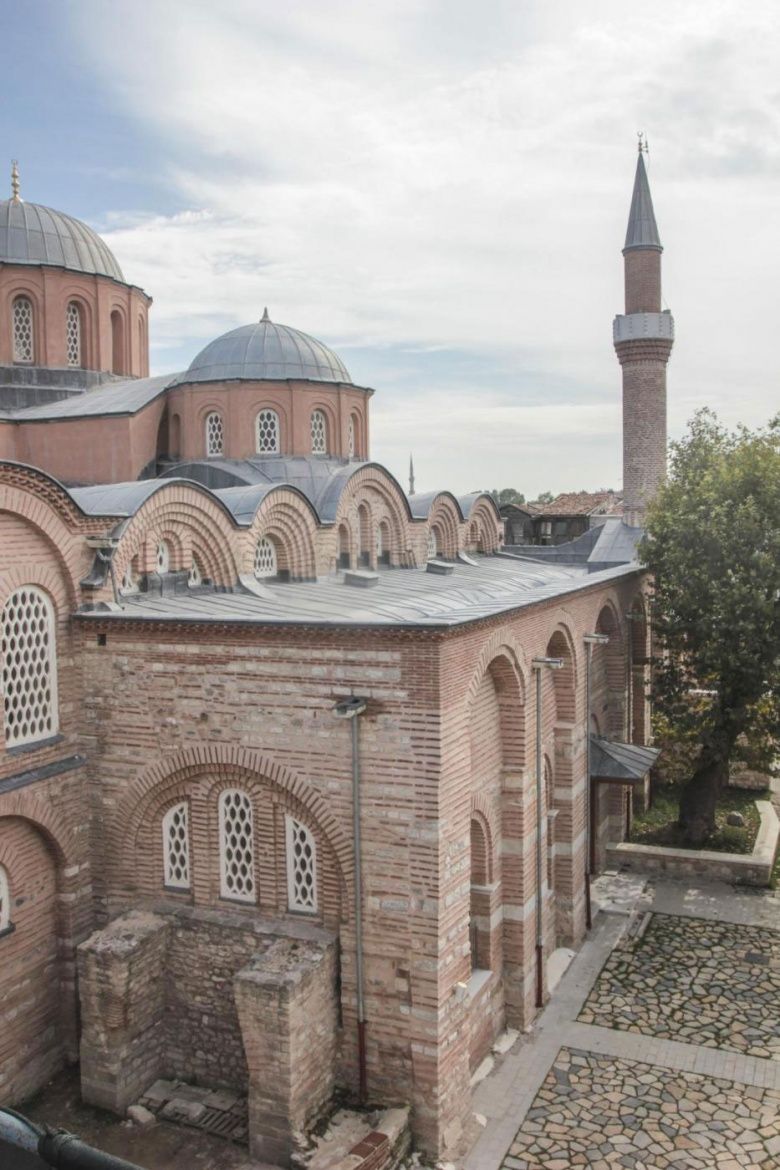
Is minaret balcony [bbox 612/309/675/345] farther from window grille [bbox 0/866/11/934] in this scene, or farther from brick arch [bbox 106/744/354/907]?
window grille [bbox 0/866/11/934]

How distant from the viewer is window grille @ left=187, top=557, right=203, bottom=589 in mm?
12066

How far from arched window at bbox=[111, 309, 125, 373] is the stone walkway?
12969mm

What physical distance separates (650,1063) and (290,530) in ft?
27.4

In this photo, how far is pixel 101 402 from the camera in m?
16.0

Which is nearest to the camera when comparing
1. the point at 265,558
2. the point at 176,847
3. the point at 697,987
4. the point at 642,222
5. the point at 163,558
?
the point at 176,847

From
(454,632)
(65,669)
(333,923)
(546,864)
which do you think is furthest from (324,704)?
(546,864)

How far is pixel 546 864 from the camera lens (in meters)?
11.9

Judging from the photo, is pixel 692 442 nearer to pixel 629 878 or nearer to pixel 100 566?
pixel 629 878

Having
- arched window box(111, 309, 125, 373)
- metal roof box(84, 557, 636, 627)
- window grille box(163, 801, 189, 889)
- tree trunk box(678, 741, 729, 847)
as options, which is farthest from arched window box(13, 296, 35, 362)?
tree trunk box(678, 741, 729, 847)

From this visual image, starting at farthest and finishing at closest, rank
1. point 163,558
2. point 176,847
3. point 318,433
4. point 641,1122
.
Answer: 1. point 318,433
2. point 163,558
3. point 176,847
4. point 641,1122

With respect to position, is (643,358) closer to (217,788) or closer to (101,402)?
(101,402)

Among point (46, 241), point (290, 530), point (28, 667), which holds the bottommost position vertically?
point (28, 667)

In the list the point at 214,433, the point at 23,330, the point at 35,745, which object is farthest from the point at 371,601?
the point at 23,330

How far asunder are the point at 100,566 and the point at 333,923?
425cm
